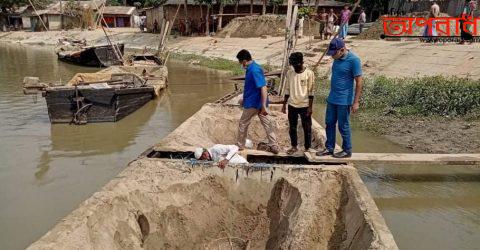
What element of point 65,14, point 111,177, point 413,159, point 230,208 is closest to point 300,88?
point 230,208

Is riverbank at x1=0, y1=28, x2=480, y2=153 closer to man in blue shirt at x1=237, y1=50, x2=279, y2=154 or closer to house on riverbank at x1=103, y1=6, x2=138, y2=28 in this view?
man in blue shirt at x1=237, y1=50, x2=279, y2=154

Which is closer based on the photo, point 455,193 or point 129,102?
point 455,193

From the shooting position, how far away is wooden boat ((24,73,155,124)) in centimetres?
998

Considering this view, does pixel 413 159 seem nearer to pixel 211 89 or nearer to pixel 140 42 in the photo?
pixel 211 89

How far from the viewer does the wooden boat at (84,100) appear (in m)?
9.98

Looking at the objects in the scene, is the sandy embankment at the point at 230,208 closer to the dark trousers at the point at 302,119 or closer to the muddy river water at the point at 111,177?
the dark trousers at the point at 302,119

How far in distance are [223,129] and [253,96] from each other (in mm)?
2083

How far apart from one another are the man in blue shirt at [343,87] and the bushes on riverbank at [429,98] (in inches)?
200

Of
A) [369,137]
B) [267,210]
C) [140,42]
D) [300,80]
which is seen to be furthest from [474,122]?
[140,42]

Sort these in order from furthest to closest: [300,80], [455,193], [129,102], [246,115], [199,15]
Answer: [199,15]
[129,102]
[455,193]
[246,115]
[300,80]

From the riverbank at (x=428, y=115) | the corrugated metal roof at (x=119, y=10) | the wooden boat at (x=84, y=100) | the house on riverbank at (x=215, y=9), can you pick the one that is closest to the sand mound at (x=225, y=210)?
the riverbank at (x=428, y=115)

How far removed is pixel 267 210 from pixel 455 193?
320 centimetres

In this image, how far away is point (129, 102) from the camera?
11398 millimetres

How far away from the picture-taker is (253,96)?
213 inches
